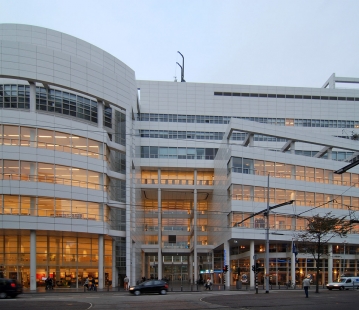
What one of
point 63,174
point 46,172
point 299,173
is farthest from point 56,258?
point 299,173

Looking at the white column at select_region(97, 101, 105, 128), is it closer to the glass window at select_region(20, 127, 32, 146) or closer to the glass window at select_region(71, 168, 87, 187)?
the glass window at select_region(71, 168, 87, 187)

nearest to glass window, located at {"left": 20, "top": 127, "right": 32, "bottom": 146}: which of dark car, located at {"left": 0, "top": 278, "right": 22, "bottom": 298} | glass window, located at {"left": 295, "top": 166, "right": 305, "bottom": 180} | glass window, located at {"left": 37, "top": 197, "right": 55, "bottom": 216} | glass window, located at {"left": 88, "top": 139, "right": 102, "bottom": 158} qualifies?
glass window, located at {"left": 37, "top": 197, "right": 55, "bottom": 216}

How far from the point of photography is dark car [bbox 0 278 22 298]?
3400cm

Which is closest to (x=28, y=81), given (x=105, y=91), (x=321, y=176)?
(x=105, y=91)

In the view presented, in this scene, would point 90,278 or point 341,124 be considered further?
point 341,124

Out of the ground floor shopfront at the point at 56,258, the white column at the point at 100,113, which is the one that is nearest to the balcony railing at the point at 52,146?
→ the white column at the point at 100,113

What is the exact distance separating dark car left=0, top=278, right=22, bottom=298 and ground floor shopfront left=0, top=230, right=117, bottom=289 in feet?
43.0

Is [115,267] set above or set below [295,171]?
below

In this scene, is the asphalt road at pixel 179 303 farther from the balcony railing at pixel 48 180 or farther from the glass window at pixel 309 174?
the glass window at pixel 309 174

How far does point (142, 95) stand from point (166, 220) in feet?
80.0

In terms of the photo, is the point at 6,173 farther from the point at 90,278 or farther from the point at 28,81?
the point at 90,278

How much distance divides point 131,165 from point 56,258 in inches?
632

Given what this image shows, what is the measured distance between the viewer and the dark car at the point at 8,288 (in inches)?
1339

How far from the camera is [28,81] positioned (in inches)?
1950
